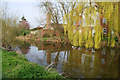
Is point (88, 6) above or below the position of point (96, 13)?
above

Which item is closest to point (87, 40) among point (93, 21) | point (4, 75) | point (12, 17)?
point (93, 21)

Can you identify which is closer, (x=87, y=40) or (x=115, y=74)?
(x=115, y=74)

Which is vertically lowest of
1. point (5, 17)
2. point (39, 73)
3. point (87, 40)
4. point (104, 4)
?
point (39, 73)

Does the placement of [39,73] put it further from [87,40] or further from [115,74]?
[87,40]

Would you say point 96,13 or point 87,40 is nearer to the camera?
point 96,13

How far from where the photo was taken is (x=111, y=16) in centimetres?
836

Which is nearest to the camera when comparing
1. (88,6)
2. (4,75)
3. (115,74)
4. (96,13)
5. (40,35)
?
(4,75)

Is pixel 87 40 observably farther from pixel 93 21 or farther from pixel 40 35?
pixel 40 35

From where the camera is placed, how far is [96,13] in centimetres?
795

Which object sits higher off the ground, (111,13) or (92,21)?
(111,13)

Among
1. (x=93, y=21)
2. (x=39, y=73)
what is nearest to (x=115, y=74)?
(x=39, y=73)

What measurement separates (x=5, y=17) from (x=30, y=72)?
6.94m

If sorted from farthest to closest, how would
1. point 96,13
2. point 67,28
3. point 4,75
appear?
point 67,28 < point 96,13 < point 4,75

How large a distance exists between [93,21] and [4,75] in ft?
25.5
